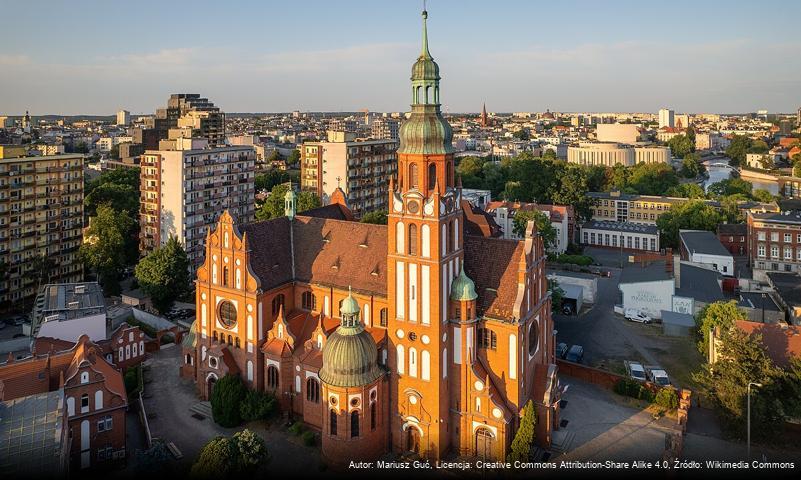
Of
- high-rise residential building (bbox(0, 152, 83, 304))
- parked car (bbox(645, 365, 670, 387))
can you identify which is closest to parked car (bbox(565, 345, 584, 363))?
parked car (bbox(645, 365, 670, 387))

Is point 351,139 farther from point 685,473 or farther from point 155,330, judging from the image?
point 685,473

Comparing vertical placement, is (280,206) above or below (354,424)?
above

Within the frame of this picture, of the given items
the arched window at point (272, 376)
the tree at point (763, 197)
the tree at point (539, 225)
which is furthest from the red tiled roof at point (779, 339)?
the tree at point (763, 197)

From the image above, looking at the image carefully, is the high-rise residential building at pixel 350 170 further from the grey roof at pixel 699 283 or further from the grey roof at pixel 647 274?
the grey roof at pixel 699 283

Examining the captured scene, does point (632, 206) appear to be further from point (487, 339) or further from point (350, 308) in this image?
point (350, 308)

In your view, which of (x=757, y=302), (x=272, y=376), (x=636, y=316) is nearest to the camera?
(x=272, y=376)

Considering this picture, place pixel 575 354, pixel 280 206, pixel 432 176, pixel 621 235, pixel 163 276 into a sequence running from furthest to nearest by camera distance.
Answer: pixel 621 235
pixel 280 206
pixel 163 276
pixel 575 354
pixel 432 176

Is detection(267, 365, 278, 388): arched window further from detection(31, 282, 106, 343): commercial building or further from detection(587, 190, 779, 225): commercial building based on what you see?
detection(587, 190, 779, 225): commercial building

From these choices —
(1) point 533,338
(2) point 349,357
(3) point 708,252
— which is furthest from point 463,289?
(3) point 708,252
